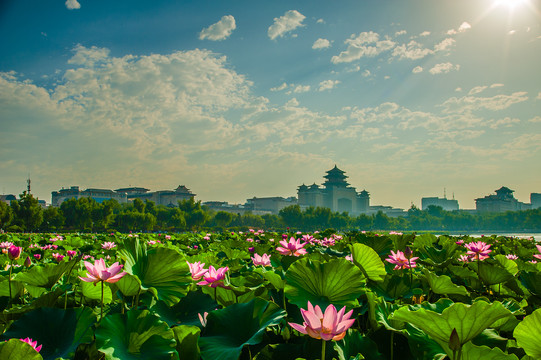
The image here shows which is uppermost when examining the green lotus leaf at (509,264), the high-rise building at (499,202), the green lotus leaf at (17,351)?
the high-rise building at (499,202)

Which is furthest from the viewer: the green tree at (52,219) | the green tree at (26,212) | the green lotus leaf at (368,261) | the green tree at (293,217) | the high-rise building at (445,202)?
the high-rise building at (445,202)

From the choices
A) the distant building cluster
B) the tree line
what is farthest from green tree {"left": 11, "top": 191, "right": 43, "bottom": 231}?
the distant building cluster

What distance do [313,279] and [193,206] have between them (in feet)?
167

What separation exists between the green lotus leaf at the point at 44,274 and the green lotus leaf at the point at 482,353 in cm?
117

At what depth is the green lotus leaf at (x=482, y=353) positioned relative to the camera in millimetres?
648

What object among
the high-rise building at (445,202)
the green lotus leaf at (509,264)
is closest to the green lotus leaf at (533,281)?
the green lotus leaf at (509,264)

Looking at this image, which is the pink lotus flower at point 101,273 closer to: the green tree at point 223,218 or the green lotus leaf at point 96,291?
the green lotus leaf at point 96,291

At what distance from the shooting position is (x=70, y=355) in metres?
0.78

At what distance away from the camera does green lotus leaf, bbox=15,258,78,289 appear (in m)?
1.19

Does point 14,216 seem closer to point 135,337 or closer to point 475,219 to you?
point 135,337

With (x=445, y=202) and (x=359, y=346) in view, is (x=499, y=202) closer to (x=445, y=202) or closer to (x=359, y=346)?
(x=445, y=202)

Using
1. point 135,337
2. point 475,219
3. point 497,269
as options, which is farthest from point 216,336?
point 475,219

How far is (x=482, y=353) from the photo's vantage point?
0.67 metres

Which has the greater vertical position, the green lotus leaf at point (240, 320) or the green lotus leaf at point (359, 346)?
the green lotus leaf at point (240, 320)
